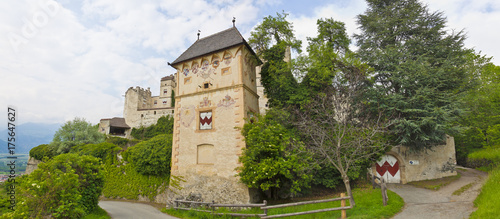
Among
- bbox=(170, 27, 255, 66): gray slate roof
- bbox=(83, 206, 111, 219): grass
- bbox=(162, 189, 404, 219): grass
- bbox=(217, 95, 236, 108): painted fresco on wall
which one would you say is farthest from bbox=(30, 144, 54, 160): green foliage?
bbox=(217, 95, 236, 108): painted fresco on wall

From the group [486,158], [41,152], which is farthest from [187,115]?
[41,152]

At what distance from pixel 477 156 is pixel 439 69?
43.9 feet

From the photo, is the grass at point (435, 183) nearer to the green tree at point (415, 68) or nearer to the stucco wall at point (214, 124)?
the green tree at point (415, 68)

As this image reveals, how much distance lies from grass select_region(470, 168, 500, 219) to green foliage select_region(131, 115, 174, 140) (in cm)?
3919

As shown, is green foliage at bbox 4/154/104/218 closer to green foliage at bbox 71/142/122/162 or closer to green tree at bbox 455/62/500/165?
green foliage at bbox 71/142/122/162

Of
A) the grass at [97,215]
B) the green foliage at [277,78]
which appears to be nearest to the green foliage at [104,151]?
the grass at [97,215]

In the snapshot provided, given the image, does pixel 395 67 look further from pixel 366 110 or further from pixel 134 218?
pixel 134 218

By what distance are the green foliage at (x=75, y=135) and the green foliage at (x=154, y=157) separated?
62.6 feet

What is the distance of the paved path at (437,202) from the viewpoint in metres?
8.48

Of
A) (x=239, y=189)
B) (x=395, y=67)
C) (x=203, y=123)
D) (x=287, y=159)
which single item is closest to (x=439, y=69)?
(x=395, y=67)

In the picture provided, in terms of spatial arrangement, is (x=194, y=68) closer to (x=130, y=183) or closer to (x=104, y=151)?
(x=130, y=183)

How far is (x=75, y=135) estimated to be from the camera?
3180cm

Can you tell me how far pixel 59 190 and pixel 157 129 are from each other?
33.1 m

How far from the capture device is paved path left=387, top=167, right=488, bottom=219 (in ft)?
27.8
